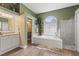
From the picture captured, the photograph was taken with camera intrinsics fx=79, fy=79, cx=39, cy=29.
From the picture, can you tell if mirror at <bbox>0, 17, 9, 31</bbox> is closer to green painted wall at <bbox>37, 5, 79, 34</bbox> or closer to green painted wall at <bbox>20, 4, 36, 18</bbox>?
green painted wall at <bbox>20, 4, 36, 18</bbox>

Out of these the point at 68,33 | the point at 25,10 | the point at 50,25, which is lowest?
the point at 68,33

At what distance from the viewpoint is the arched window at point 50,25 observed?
3470mm

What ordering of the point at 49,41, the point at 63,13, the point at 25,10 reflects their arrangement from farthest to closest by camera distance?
1. the point at 49,41
2. the point at 25,10
3. the point at 63,13

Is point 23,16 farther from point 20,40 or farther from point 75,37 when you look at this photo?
point 75,37

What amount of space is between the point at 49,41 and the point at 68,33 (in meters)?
1.00

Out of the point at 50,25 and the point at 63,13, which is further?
the point at 50,25

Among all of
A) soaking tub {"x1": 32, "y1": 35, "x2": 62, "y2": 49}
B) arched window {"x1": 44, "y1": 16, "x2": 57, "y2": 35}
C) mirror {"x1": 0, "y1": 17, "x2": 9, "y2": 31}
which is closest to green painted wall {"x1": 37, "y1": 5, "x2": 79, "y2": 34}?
arched window {"x1": 44, "y1": 16, "x2": 57, "y2": 35}

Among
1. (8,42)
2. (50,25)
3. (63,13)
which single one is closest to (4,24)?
(8,42)

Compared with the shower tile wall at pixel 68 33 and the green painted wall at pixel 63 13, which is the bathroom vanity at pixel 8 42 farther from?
the shower tile wall at pixel 68 33

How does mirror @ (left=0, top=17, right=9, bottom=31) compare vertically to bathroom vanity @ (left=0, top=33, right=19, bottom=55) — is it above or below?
above

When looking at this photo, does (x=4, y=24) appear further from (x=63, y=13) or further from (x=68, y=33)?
(x=68, y=33)

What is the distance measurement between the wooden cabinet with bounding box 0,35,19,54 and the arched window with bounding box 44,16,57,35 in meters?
1.39

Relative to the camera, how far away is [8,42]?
3.04 metres

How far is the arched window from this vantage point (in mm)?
3470
